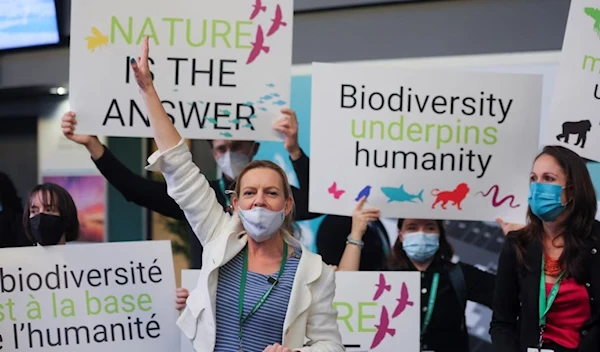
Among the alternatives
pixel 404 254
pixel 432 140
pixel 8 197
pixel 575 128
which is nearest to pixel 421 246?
pixel 404 254

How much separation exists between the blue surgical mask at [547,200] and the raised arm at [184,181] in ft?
3.74

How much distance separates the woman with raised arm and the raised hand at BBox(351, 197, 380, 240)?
35.9 inches

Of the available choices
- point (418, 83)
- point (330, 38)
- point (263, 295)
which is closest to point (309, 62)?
point (330, 38)

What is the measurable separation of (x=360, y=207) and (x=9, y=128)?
4206 mm

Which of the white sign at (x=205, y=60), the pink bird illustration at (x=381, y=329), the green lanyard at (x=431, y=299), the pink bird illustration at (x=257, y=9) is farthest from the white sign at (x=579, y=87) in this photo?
the pink bird illustration at (x=257, y=9)

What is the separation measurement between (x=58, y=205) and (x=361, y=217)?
4.31ft

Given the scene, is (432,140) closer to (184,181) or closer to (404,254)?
(404,254)

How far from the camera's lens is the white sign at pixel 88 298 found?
122 inches

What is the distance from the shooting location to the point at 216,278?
2348 millimetres

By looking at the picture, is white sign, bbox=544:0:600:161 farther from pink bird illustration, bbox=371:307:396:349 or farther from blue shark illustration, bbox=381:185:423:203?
pink bird illustration, bbox=371:307:396:349

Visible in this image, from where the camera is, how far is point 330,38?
5.33 m

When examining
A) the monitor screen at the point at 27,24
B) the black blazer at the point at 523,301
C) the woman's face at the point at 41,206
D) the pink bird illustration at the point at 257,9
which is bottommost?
the black blazer at the point at 523,301

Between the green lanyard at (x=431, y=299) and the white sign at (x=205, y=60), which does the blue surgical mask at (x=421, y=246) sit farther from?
the white sign at (x=205, y=60)

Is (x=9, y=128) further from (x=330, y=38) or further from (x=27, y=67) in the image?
(x=330, y=38)
